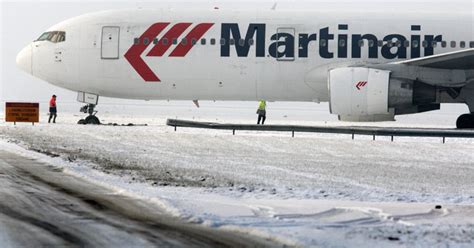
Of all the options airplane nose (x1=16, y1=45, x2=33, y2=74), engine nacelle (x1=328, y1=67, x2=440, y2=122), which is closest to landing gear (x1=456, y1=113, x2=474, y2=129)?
engine nacelle (x1=328, y1=67, x2=440, y2=122)

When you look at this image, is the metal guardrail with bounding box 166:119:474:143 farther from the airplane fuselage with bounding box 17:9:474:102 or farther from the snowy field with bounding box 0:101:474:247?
the airplane fuselage with bounding box 17:9:474:102

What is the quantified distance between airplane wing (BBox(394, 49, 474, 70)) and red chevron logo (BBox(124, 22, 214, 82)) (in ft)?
23.5

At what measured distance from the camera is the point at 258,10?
3108cm

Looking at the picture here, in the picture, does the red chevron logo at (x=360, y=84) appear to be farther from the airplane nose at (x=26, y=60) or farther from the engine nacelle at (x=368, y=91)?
the airplane nose at (x=26, y=60)

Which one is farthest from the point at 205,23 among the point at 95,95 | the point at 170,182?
the point at 170,182

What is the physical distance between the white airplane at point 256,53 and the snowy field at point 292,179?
346cm

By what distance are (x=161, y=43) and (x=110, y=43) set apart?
1835 millimetres

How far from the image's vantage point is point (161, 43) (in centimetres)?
3044

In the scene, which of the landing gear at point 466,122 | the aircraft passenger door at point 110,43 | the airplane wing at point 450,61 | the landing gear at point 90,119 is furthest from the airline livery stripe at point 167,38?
the landing gear at point 466,122

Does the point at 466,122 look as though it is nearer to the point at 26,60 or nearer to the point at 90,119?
the point at 90,119

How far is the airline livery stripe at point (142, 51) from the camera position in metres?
30.5

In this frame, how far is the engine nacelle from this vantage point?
29109 mm

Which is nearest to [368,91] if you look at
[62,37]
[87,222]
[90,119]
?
[90,119]

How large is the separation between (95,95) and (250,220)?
22.5 meters
